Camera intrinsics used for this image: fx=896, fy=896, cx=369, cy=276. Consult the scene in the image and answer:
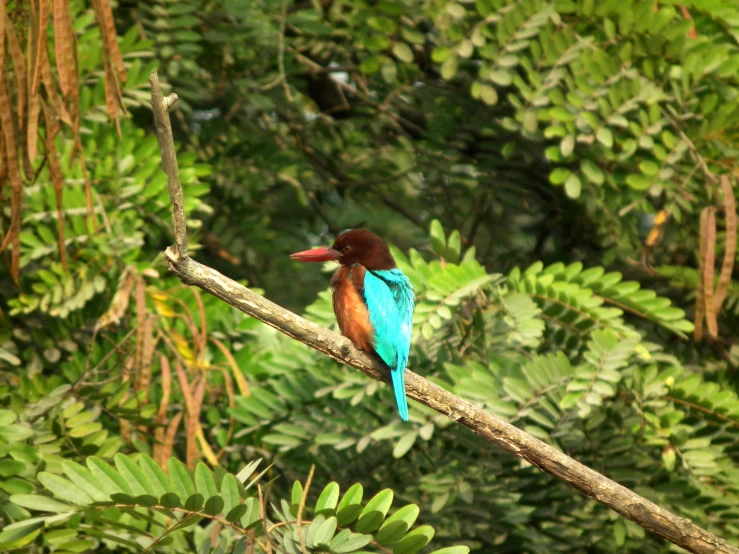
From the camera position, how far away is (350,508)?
2027mm

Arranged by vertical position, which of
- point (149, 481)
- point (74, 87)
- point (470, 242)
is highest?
point (74, 87)

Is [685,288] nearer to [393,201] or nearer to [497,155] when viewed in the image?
[497,155]

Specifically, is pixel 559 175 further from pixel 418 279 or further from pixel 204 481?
pixel 204 481

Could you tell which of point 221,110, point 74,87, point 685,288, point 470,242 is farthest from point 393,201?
point 74,87

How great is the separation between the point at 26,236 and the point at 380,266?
1.24 meters

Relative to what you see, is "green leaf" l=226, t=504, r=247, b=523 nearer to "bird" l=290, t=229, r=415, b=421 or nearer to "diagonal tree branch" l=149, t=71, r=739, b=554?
"diagonal tree branch" l=149, t=71, r=739, b=554

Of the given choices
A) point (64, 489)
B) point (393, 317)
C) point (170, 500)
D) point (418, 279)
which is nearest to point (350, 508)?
point (170, 500)

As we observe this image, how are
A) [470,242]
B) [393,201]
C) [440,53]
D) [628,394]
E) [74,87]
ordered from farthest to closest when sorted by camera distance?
[393,201] → [470,242] → [440,53] → [628,394] → [74,87]

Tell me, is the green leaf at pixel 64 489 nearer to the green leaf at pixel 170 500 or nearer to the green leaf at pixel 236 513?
the green leaf at pixel 170 500

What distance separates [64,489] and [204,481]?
12.2 inches

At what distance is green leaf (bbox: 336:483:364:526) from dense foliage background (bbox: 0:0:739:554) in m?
0.01

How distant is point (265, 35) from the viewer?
155 inches

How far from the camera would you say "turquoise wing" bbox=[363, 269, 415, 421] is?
2606mm

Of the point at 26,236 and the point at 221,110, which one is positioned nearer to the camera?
the point at 26,236
